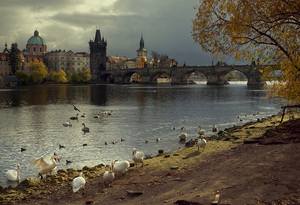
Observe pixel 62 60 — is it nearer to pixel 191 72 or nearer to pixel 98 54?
pixel 98 54

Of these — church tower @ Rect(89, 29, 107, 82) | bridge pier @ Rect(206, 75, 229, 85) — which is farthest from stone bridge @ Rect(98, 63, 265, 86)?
church tower @ Rect(89, 29, 107, 82)

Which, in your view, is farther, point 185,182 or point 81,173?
point 81,173

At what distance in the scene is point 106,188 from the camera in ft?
31.2

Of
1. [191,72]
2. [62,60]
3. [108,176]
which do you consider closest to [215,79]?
[191,72]

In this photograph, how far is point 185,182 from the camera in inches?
347

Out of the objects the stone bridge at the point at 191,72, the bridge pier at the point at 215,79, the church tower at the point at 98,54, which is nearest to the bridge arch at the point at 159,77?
the stone bridge at the point at 191,72

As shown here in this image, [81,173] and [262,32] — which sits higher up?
[262,32]

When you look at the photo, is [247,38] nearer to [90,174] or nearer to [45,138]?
[90,174]

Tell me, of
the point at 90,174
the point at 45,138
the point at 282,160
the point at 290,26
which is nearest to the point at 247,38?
the point at 290,26

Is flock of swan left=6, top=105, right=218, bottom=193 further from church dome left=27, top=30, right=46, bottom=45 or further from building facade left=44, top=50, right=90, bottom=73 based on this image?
church dome left=27, top=30, right=46, bottom=45

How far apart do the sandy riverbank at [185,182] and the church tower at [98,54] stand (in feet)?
494

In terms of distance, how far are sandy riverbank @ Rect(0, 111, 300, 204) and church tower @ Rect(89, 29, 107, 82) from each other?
494 ft

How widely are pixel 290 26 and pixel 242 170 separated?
9.02m

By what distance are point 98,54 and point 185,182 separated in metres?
160
